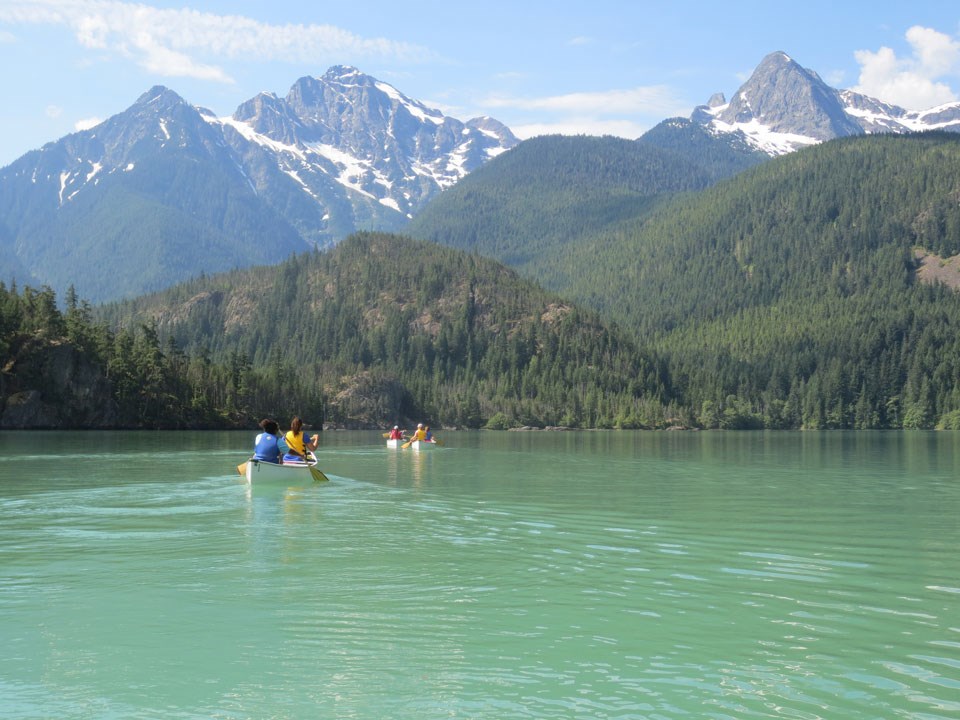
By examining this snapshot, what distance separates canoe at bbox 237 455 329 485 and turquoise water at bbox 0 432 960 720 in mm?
5947

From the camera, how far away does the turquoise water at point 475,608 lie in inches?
717

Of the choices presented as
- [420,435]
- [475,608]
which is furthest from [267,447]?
[420,435]

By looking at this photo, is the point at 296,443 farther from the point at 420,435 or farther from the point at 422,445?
the point at 422,445

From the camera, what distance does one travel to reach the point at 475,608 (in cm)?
2484

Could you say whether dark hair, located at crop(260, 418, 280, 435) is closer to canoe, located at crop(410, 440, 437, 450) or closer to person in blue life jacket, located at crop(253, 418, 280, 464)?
person in blue life jacket, located at crop(253, 418, 280, 464)

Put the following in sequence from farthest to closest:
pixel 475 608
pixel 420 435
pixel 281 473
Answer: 1. pixel 420 435
2. pixel 281 473
3. pixel 475 608

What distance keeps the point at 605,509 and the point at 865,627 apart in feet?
82.2

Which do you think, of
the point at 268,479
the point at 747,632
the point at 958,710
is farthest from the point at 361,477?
the point at 958,710

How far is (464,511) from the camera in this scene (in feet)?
155

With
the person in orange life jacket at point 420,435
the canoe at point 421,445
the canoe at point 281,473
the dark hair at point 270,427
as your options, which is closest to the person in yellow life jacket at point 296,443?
the canoe at point 281,473

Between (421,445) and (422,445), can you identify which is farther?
(422,445)

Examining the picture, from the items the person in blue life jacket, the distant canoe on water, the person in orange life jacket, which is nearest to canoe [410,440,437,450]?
the distant canoe on water

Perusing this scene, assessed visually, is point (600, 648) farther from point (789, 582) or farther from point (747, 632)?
point (789, 582)

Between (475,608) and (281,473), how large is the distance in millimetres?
35370
